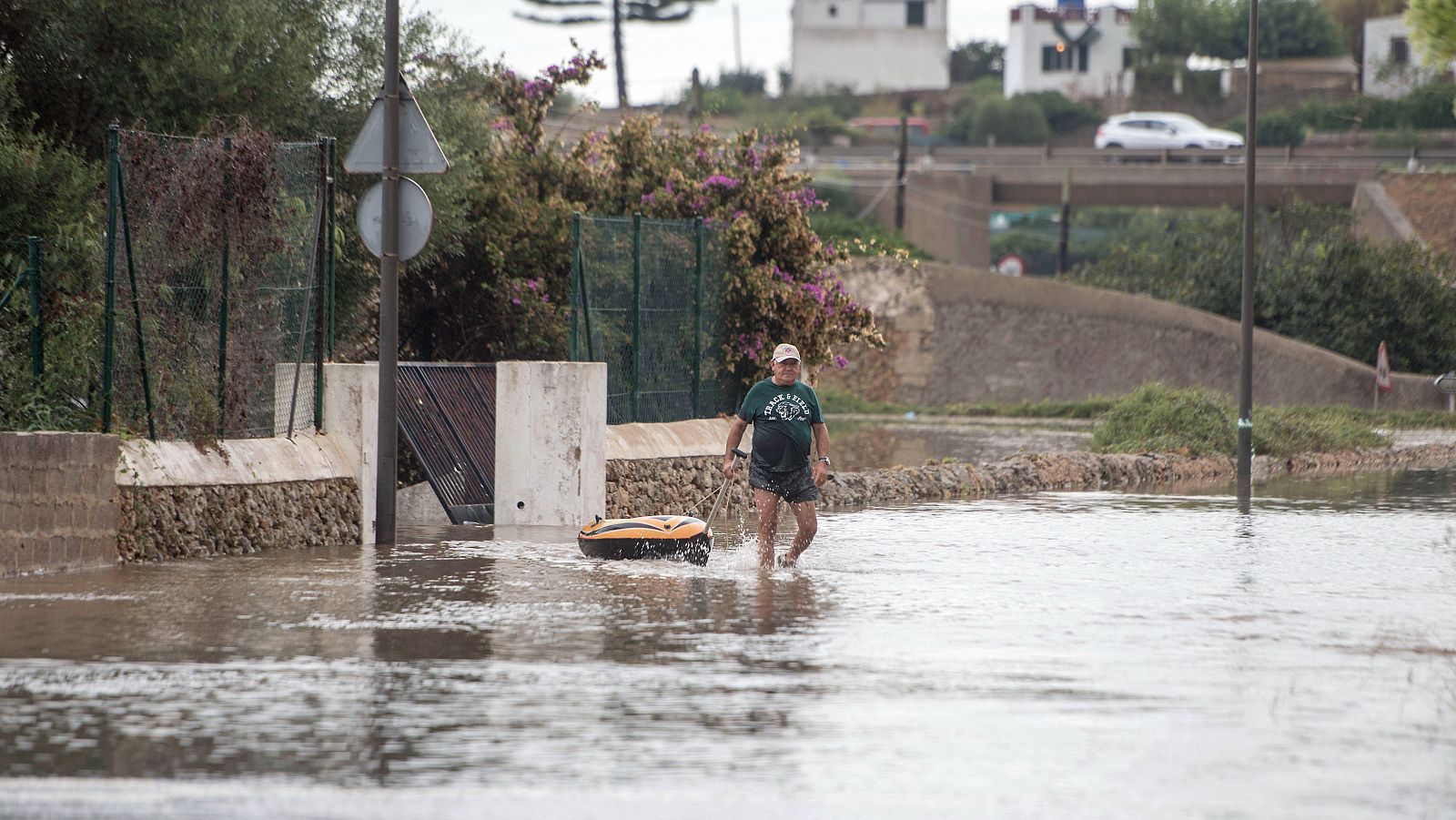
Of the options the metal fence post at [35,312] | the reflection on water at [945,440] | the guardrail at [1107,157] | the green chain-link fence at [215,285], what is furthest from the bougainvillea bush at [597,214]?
the guardrail at [1107,157]

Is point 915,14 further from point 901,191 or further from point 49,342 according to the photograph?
point 49,342

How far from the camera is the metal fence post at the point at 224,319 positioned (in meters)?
15.0

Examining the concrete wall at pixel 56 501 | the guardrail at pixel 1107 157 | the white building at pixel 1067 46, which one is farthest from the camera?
the white building at pixel 1067 46

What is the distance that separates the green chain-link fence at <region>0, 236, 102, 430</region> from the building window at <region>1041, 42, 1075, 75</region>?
105043 mm

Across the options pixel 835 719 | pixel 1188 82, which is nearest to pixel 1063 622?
pixel 835 719

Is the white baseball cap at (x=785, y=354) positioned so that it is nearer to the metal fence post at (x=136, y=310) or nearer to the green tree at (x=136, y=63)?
the metal fence post at (x=136, y=310)

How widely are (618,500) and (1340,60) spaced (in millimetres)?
96382

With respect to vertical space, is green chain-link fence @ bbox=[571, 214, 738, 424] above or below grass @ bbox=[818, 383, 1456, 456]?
above

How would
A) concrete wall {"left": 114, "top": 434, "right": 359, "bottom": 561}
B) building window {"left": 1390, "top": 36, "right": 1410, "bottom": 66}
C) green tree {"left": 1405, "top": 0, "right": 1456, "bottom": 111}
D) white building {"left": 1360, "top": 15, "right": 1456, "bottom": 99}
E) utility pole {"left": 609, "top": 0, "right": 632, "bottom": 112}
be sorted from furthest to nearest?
building window {"left": 1390, "top": 36, "right": 1410, "bottom": 66}
white building {"left": 1360, "top": 15, "right": 1456, "bottom": 99}
utility pole {"left": 609, "top": 0, "right": 632, "bottom": 112}
concrete wall {"left": 114, "top": 434, "right": 359, "bottom": 561}
green tree {"left": 1405, "top": 0, "right": 1456, "bottom": 111}

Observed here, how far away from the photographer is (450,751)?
7.37 metres

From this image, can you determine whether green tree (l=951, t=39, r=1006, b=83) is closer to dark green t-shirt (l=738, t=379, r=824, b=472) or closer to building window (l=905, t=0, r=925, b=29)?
building window (l=905, t=0, r=925, b=29)

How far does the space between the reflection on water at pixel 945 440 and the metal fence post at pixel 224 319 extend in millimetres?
10689

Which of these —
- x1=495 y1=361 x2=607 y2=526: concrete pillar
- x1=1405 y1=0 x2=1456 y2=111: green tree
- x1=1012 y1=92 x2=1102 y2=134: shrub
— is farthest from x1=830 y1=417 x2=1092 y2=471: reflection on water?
x1=1012 y1=92 x2=1102 y2=134: shrub

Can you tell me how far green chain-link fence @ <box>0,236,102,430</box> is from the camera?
13836 millimetres
